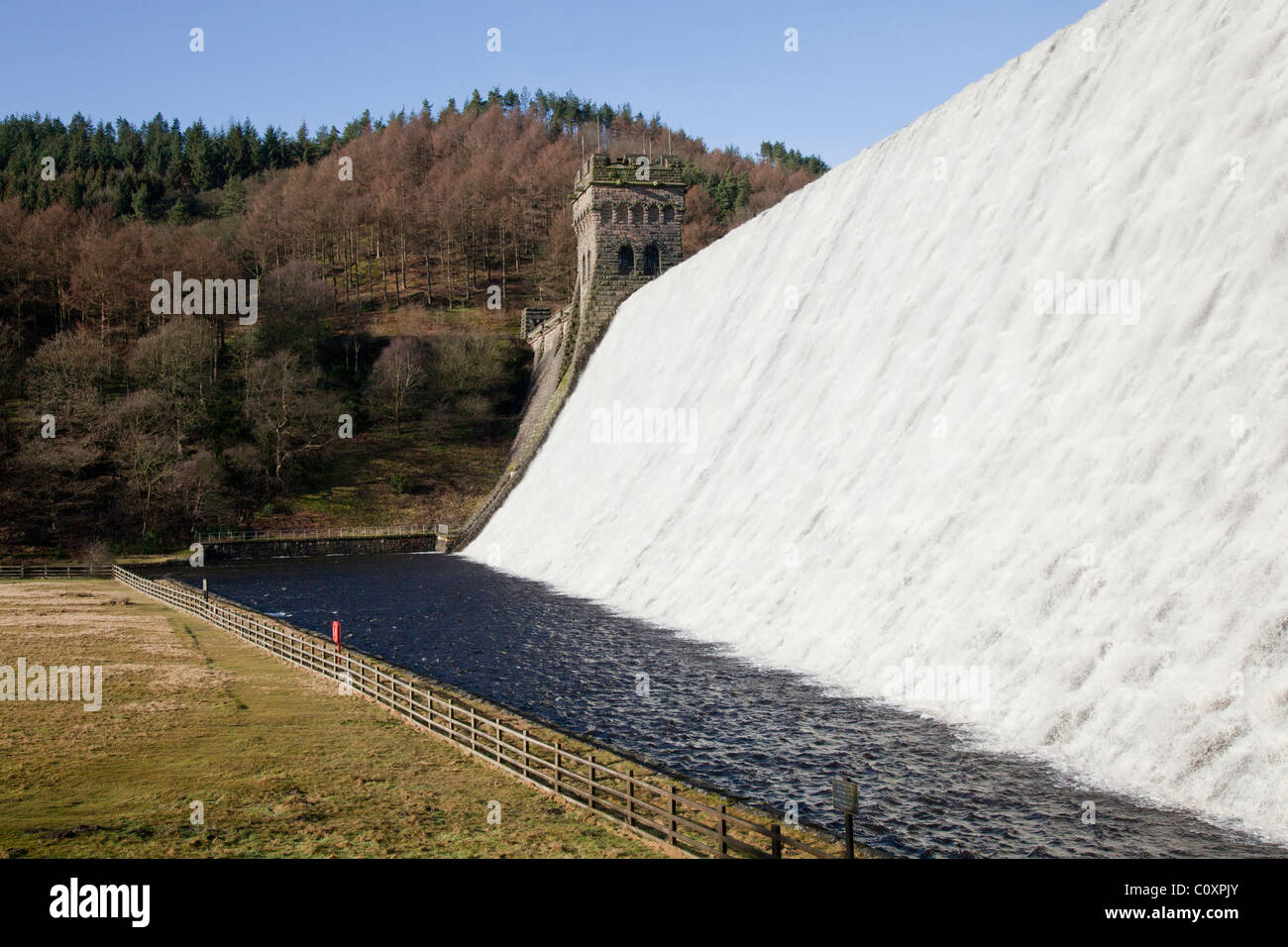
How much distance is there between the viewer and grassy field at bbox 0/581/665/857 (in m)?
12.6

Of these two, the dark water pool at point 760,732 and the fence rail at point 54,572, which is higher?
the dark water pool at point 760,732

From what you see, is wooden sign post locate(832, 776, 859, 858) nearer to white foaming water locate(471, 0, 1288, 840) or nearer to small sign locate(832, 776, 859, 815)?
small sign locate(832, 776, 859, 815)

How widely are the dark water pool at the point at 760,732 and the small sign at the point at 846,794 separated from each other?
72.8 inches

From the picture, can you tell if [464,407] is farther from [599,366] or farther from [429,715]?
[429,715]

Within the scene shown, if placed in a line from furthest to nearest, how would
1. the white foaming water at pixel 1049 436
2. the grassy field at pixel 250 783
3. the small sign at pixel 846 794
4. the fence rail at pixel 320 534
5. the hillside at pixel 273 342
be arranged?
the hillside at pixel 273 342 < the fence rail at pixel 320 534 < the white foaming water at pixel 1049 436 < the grassy field at pixel 250 783 < the small sign at pixel 846 794

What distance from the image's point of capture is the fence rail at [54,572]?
54.4 m

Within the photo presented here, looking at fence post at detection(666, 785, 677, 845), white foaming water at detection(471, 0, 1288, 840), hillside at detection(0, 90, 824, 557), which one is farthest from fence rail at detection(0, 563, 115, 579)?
fence post at detection(666, 785, 677, 845)

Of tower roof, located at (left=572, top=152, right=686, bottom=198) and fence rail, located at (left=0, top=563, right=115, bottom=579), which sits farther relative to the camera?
tower roof, located at (left=572, top=152, right=686, bottom=198)

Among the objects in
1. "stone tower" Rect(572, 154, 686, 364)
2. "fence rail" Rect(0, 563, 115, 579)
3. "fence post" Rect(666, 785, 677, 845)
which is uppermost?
"stone tower" Rect(572, 154, 686, 364)

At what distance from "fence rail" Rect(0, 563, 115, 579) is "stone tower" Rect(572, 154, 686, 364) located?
32528mm

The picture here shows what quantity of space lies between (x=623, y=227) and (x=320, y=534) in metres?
29.9

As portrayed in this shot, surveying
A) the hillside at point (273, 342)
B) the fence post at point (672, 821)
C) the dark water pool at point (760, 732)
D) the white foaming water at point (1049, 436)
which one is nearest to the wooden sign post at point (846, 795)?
the dark water pool at point (760, 732)

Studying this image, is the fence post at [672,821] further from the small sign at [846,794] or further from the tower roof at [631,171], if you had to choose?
the tower roof at [631,171]

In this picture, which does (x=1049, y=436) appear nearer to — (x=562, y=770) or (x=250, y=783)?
(x=562, y=770)
